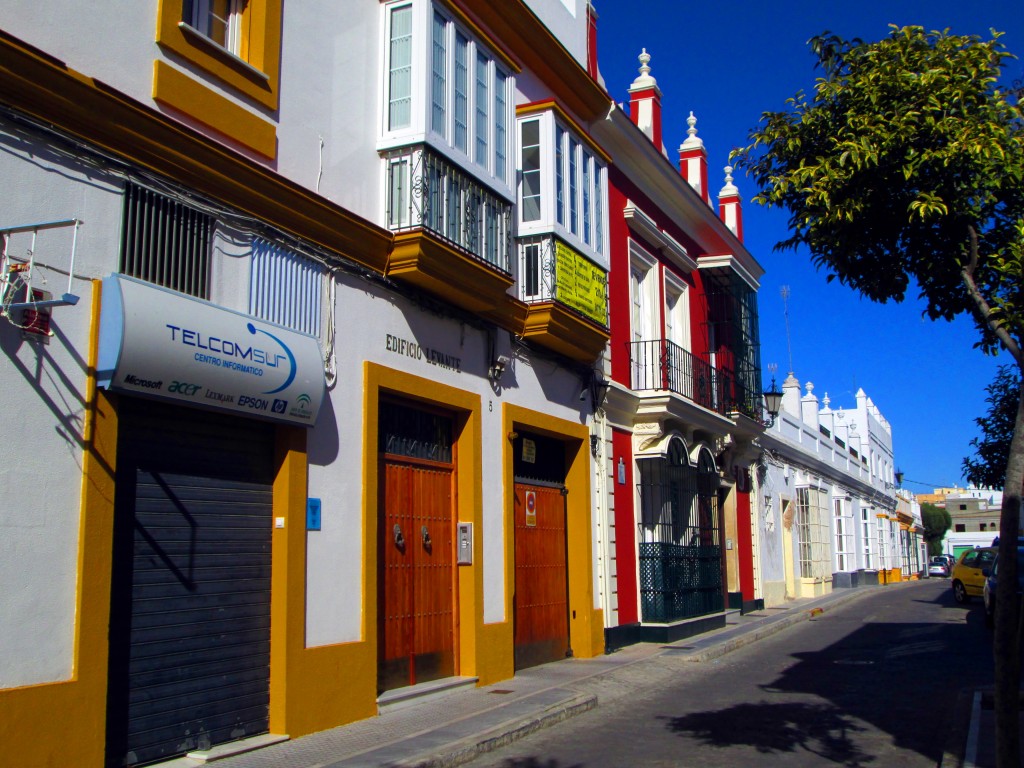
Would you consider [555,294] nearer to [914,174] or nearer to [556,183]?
[556,183]

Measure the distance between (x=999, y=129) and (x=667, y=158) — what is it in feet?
36.2

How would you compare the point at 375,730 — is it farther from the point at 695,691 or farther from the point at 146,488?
the point at 695,691

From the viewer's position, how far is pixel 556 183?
41.5 ft

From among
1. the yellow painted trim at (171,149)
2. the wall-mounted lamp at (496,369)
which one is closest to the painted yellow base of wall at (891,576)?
the wall-mounted lamp at (496,369)

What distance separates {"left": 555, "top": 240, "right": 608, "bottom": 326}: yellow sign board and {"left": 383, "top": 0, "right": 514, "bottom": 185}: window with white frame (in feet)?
5.36

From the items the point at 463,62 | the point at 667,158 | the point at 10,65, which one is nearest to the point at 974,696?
the point at 463,62

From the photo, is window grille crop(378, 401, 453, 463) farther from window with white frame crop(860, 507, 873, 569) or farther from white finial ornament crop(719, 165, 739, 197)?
window with white frame crop(860, 507, 873, 569)

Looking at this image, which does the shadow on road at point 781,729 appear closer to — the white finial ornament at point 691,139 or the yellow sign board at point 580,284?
the yellow sign board at point 580,284

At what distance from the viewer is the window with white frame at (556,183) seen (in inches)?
489

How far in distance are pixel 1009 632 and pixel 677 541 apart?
11655 millimetres

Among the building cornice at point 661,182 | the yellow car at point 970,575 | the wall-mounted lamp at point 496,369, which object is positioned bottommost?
the yellow car at point 970,575

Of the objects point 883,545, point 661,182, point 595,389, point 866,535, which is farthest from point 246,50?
point 883,545

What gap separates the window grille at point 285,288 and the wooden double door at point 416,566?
6.23ft

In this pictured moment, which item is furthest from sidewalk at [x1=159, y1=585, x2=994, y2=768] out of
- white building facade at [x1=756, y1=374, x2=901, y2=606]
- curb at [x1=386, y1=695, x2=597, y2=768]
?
white building facade at [x1=756, y1=374, x2=901, y2=606]
